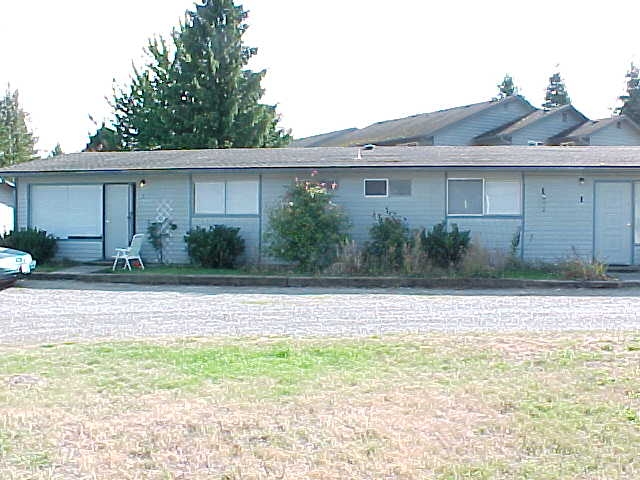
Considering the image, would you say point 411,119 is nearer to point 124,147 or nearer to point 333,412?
point 124,147

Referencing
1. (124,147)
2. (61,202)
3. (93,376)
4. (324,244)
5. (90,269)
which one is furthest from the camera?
(124,147)

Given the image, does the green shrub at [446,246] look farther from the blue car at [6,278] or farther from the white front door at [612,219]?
A: the blue car at [6,278]

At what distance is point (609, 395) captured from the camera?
5691 millimetres

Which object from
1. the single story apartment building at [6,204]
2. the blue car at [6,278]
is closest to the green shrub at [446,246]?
the blue car at [6,278]

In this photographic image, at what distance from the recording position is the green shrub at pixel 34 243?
18.4m

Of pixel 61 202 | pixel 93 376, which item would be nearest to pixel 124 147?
pixel 61 202

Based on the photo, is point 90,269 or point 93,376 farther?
point 90,269

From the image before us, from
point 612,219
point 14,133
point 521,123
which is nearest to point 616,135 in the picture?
point 521,123

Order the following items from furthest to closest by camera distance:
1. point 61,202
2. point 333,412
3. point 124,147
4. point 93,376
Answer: point 124,147 < point 61,202 < point 93,376 < point 333,412

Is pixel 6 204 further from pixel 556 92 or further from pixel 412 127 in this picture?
pixel 556 92

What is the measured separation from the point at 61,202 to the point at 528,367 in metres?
15.5

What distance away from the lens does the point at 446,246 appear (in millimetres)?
16062

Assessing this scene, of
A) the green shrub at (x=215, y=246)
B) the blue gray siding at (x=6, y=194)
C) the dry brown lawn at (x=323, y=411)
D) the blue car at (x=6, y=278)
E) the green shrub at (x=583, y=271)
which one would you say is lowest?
the dry brown lawn at (x=323, y=411)

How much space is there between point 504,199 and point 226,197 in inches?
260
